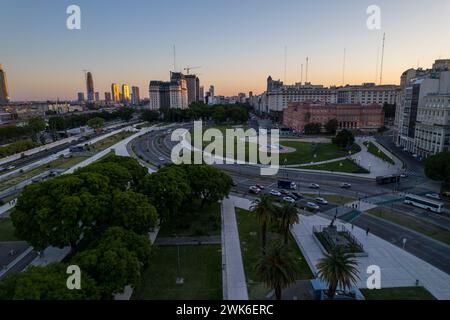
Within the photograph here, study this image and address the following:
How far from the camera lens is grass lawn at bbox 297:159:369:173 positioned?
6997 centimetres

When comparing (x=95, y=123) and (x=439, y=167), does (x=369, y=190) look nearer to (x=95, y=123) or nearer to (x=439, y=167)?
(x=439, y=167)

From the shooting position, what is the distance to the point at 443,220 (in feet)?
139

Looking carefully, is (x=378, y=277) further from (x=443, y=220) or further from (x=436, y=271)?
(x=443, y=220)

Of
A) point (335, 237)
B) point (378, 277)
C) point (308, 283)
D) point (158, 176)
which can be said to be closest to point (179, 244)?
point (158, 176)

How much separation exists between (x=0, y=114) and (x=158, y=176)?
6155 inches

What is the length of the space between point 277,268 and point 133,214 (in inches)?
660

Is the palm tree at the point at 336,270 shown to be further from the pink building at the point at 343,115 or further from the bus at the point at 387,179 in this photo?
the pink building at the point at 343,115

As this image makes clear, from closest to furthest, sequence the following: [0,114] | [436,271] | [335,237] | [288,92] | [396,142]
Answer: [436,271] < [335,237] < [396,142] < [0,114] < [288,92]

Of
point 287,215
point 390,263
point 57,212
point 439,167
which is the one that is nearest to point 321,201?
point 390,263

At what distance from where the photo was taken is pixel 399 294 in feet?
88.2

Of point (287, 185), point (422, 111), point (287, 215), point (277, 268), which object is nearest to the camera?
point (277, 268)

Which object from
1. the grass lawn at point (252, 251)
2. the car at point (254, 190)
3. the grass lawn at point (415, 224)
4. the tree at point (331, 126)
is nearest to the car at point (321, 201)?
the grass lawn at point (415, 224)

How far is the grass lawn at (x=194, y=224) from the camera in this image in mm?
39062
